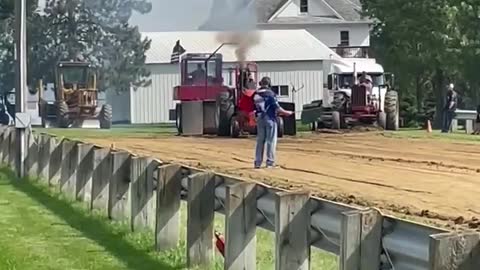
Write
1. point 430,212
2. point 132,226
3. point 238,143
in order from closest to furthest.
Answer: point 132,226 → point 430,212 → point 238,143

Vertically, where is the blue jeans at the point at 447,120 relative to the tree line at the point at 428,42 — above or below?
below

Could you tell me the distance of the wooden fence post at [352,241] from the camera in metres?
7.96

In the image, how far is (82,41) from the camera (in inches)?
2980

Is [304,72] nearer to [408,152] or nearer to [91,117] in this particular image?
[91,117]

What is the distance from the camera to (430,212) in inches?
627

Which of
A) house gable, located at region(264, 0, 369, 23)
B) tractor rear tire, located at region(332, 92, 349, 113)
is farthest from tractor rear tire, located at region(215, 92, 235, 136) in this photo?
house gable, located at region(264, 0, 369, 23)

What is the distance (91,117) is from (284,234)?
1990 inches

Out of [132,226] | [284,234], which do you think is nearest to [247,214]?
[284,234]

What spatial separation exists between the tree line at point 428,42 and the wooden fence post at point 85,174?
122 ft

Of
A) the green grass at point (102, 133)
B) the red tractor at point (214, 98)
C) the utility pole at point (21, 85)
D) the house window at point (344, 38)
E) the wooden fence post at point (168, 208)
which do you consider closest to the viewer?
the wooden fence post at point (168, 208)

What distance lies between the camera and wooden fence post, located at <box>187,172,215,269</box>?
1188 centimetres

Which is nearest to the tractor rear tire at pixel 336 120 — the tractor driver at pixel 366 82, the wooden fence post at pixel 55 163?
the tractor driver at pixel 366 82

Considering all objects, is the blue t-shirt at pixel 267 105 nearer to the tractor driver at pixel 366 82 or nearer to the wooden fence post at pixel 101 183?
the wooden fence post at pixel 101 183

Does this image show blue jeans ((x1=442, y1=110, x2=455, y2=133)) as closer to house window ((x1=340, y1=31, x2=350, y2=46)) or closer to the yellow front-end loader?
the yellow front-end loader
